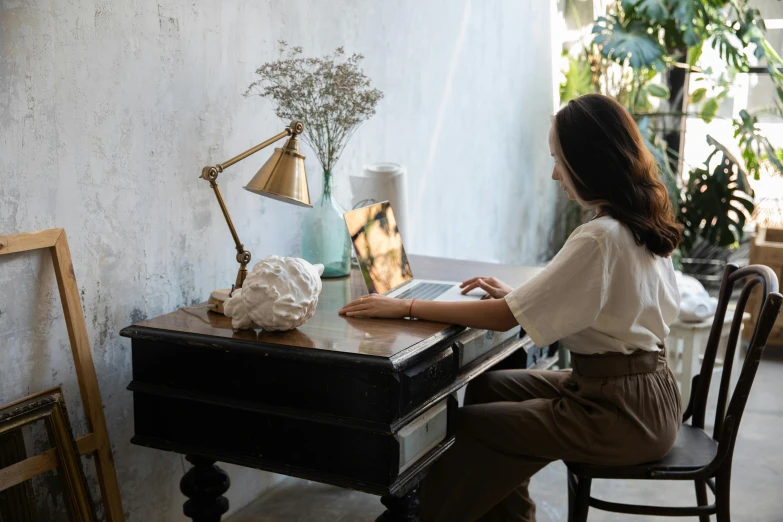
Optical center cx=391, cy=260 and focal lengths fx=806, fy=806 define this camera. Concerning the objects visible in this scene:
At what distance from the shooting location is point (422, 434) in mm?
1575

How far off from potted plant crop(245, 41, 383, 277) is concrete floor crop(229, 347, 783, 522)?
0.82m

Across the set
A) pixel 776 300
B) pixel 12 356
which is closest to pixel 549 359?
pixel 776 300

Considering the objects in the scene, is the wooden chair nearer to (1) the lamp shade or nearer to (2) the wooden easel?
(1) the lamp shade

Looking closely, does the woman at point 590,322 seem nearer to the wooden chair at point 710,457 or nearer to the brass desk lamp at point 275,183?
the wooden chair at point 710,457

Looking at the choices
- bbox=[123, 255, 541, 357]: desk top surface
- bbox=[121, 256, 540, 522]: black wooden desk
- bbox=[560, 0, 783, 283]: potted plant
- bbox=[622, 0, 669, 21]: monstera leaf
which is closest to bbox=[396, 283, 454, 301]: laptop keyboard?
bbox=[123, 255, 541, 357]: desk top surface

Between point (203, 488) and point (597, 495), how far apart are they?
4.74 ft

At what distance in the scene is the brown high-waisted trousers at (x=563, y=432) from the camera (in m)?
1.79

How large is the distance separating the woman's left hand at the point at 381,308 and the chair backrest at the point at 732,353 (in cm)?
72

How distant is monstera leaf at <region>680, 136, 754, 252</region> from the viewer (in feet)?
14.1

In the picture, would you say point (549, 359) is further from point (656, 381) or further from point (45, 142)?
point (45, 142)

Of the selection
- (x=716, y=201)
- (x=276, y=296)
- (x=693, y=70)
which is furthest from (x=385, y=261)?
(x=693, y=70)

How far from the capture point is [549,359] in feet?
7.73

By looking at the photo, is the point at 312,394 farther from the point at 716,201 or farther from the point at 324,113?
the point at 716,201

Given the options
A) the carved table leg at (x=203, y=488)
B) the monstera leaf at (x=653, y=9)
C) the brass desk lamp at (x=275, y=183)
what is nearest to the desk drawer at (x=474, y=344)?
the brass desk lamp at (x=275, y=183)
